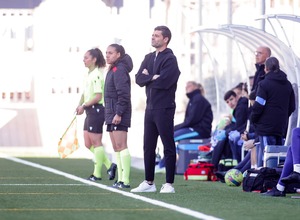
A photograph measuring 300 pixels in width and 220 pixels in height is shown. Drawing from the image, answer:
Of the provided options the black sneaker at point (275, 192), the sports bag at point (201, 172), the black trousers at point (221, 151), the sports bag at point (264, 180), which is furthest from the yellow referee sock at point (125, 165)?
the black trousers at point (221, 151)

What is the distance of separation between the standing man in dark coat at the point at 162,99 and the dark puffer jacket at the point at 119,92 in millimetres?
966

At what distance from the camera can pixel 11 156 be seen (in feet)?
96.6

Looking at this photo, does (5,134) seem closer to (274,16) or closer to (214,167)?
(214,167)

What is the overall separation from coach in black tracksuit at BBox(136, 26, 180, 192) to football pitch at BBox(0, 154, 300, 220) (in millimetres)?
539

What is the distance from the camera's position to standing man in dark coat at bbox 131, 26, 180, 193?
1600 centimetres

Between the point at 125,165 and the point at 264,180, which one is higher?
the point at 125,165

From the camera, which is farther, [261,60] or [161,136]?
[261,60]

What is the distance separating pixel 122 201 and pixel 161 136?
187 cm

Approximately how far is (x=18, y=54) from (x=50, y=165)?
17193mm

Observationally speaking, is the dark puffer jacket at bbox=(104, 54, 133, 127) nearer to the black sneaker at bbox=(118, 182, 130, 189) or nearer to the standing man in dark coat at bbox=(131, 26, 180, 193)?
the black sneaker at bbox=(118, 182, 130, 189)

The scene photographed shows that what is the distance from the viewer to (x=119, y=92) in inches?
675

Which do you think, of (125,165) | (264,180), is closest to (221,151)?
(125,165)

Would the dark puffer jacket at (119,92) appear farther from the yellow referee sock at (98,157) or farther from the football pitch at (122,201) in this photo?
the yellow referee sock at (98,157)

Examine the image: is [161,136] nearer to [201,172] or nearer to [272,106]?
[272,106]
